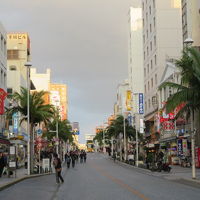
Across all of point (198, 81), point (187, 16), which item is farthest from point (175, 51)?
point (198, 81)

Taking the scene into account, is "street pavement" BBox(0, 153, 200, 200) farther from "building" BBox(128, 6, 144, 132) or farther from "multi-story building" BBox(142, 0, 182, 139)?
"building" BBox(128, 6, 144, 132)

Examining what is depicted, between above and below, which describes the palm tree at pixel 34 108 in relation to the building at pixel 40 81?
below

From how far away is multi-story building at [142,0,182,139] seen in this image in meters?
70.7

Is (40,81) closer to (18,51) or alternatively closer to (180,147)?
(18,51)

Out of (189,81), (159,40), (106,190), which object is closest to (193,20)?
(189,81)

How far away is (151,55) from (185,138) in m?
29.5

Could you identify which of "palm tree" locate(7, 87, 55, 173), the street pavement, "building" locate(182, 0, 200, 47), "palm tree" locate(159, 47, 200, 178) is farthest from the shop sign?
"palm tree" locate(159, 47, 200, 178)

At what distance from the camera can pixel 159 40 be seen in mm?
71312

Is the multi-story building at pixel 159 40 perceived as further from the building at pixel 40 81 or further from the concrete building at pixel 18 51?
the building at pixel 40 81

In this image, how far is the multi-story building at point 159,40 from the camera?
2783 inches

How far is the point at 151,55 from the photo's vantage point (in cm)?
7500

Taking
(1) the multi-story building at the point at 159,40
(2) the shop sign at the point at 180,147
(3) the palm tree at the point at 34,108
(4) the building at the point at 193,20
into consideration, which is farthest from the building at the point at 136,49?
(3) the palm tree at the point at 34,108

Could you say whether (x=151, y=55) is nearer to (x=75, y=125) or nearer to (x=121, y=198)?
(x=121, y=198)

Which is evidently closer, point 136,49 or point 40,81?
point 136,49
